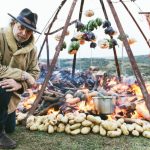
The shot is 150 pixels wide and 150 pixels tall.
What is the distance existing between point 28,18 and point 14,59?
1.92ft

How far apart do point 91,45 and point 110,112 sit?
2760 mm

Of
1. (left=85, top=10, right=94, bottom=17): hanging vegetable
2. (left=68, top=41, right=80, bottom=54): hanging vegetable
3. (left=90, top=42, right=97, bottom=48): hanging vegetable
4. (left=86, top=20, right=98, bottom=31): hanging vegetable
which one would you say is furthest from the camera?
(left=90, top=42, right=97, bottom=48): hanging vegetable

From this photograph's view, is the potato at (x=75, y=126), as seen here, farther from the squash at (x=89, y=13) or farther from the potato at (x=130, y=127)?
the squash at (x=89, y=13)

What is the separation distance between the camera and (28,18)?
15.9 ft

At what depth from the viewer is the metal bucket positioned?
623 cm

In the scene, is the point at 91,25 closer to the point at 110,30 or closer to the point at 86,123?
the point at 110,30

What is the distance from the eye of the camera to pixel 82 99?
696 centimetres

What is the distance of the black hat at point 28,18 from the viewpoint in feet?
15.5

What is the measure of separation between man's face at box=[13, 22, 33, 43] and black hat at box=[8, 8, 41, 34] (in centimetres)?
6

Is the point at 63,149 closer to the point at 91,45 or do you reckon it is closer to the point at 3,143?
the point at 3,143

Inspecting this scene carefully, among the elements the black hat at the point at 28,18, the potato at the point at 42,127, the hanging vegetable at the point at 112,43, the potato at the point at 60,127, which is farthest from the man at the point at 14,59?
the hanging vegetable at the point at 112,43

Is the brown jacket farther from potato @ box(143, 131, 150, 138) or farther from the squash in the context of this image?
the squash

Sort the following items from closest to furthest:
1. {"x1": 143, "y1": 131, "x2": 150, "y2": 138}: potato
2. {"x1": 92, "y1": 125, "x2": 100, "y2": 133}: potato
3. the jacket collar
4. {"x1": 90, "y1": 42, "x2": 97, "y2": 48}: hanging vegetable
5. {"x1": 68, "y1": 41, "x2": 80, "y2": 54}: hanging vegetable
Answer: the jacket collar, {"x1": 143, "y1": 131, "x2": 150, "y2": 138}: potato, {"x1": 92, "y1": 125, "x2": 100, "y2": 133}: potato, {"x1": 68, "y1": 41, "x2": 80, "y2": 54}: hanging vegetable, {"x1": 90, "y1": 42, "x2": 97, "y2": 48}: hanging vegetable

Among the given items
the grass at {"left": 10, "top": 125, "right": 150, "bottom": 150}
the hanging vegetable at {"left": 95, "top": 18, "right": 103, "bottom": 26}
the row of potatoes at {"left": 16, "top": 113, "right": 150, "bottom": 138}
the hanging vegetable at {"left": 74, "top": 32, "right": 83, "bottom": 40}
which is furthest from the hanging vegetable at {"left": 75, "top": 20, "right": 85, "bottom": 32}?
the grass at {"left": 10, "top": 125, "right": 150, "bottom": 150}
